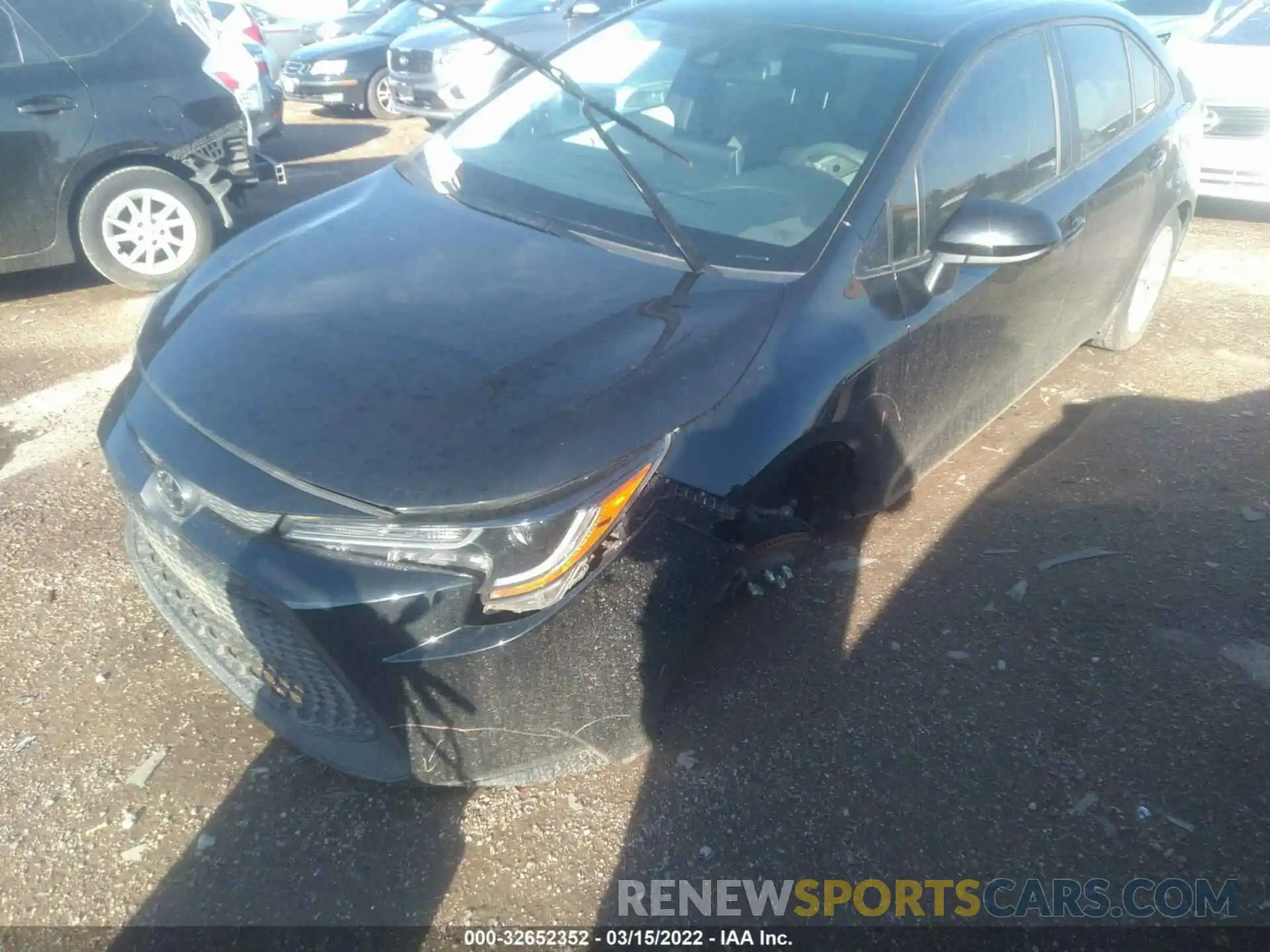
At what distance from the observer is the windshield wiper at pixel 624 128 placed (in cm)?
271

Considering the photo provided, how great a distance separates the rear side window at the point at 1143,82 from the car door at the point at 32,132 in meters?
5.30

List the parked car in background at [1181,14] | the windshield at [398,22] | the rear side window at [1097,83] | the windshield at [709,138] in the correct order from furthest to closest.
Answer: the windshield at [398,22]
the parked car in background at [1181,14]
the rear side window at [1097,83]
the windshield at [709,138]

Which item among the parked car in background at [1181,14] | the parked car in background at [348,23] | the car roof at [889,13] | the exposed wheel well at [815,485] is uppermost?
the car roof at [889,13]

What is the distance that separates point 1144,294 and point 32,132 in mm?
5886

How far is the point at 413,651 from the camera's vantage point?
202 centimetres

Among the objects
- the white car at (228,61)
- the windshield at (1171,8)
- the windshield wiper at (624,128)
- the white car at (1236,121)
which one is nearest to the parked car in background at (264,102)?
the white car at (228,61)

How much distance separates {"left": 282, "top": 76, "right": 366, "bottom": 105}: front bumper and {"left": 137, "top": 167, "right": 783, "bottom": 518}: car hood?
9.65 metres

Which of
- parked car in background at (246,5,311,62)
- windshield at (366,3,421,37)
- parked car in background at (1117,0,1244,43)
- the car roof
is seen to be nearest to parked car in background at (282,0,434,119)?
windshield at (366,3,421,37)

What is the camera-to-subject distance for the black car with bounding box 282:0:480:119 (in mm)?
11461

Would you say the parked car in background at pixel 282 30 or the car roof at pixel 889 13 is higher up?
the car roof at pixel 889 13

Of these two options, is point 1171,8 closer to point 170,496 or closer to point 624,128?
point 624,128

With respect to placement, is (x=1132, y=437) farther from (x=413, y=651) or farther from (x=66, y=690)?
(x=66, y=690)

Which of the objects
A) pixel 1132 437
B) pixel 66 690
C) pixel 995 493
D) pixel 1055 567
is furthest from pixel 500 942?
pixel 1132 437

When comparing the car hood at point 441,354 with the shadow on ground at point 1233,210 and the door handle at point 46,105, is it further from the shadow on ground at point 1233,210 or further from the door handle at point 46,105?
the shadow on ground at point 1233,210
